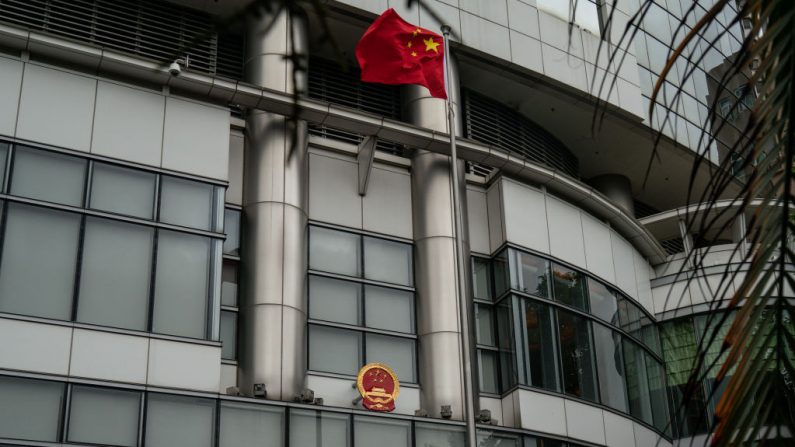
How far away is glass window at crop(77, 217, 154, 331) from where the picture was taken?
20.2 metres

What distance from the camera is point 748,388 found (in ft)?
12.7

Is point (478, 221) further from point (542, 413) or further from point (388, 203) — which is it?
point (542, 413)

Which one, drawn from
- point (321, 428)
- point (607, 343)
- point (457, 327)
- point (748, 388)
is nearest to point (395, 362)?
point (457, 327)

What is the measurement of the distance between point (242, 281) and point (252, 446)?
13.1ft

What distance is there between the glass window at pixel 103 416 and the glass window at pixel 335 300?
216 inches

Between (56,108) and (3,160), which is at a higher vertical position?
(56,108)

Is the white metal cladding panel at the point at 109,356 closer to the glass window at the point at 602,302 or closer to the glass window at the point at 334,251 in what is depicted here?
the glass window at the point at 334,251

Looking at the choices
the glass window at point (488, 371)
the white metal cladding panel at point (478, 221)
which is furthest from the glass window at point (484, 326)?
the white metal cladding panel at point (478, 221)

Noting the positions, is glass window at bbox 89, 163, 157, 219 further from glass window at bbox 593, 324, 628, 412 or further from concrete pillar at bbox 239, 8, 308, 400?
glass window at bbox 593, 324, 628, 412

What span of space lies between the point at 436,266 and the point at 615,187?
1231 centimetres

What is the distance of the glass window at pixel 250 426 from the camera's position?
20453mm

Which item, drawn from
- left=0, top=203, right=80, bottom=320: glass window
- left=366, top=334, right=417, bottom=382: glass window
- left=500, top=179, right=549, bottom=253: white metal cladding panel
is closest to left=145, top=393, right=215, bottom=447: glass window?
left=0, top=203, right=80, bottom=320: glass window

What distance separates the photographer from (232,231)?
23.7m

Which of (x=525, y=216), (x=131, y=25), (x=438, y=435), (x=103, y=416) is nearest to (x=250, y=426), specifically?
(x=103, y=416)
